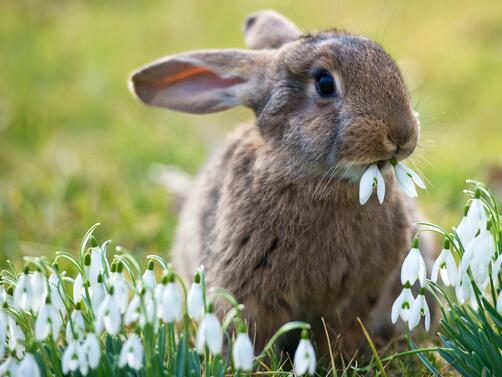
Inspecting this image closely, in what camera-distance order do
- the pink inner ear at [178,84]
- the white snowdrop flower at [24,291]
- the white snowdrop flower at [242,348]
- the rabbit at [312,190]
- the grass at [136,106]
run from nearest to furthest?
1. the white snowdrop flower at [242,348]
2. the white snowdrop flower at [24,291]
3. the rabbit at [312,190]
4. the pink inner ear at [178,84]
5. the grass at [136,106]

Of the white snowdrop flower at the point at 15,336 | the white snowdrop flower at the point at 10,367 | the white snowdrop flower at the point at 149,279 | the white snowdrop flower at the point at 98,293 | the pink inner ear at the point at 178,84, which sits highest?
the pink inner ear at the point at 178,84

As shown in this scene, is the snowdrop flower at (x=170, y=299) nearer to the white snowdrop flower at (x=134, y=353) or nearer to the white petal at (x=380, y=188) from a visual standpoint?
the white snowdrop flower at (x=134, y=353)

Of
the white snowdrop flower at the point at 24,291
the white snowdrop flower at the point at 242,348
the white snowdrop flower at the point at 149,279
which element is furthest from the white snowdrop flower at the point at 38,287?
the white snowdrop flower at the point at 242,348

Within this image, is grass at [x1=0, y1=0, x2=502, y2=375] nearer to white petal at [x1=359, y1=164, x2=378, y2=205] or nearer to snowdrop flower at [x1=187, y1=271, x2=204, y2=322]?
white petal at [x1=359, y1=164, x2=378, y2=205]

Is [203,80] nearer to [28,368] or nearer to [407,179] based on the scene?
[407,179]

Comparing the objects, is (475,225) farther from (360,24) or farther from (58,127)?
(360,24)

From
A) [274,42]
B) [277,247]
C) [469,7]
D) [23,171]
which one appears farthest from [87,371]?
[469,7]

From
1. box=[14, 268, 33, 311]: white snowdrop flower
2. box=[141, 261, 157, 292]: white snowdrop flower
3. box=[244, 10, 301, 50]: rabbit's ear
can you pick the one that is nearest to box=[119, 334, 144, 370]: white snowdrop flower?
box=[141, 261, 157, 292]: white snowdrop flower
